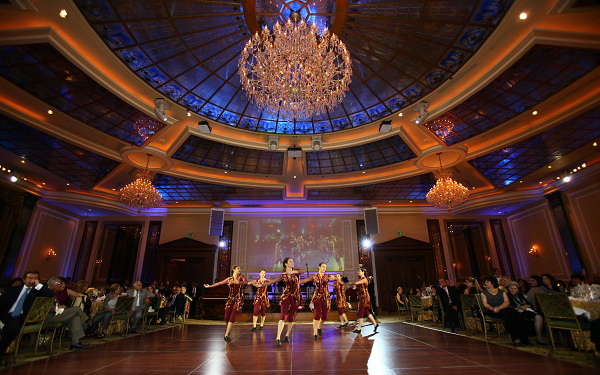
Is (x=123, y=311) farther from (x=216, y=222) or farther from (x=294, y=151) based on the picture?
(x=216, y=222)

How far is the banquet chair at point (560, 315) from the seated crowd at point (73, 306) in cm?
742

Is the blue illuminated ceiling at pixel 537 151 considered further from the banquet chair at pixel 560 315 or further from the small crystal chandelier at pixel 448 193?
the banquet chair at pixel 560 315

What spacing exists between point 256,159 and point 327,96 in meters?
5.33

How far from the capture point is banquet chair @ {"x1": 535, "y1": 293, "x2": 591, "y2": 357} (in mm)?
4109

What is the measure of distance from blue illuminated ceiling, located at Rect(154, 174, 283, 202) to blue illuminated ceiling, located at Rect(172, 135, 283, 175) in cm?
125

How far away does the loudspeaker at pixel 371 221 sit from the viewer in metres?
14.4

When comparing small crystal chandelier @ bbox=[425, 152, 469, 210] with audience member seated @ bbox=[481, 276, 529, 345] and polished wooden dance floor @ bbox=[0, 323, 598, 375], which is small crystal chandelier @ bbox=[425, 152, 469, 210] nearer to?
audience member seated @ bbox=[481, 276, 529, 345]

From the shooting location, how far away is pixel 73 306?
18.6ft

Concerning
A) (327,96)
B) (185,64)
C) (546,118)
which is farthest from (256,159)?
(546,118)

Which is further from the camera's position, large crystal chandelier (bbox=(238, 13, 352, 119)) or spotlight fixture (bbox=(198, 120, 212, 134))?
spotlight fixture (bbox=(198, 120, 212, 134))

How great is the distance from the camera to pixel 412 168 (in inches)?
450

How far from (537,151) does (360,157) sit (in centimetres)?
561

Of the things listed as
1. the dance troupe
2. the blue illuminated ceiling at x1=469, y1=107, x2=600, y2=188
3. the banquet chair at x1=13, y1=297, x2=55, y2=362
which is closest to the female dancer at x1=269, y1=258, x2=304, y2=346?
the dance troupe

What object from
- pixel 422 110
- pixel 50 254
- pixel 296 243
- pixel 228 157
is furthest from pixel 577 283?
pixel 50 254
